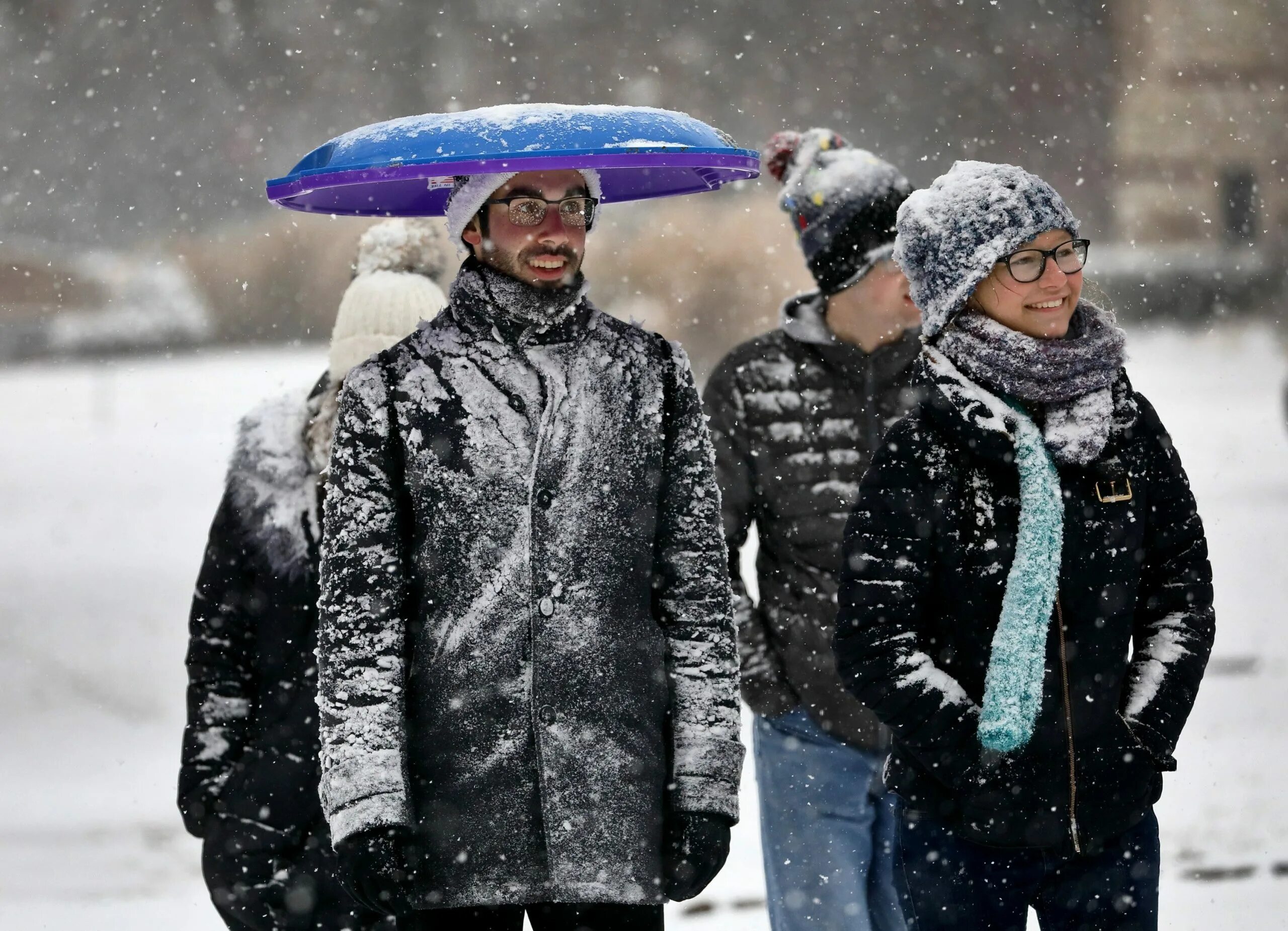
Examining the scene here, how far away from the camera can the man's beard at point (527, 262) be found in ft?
7.82

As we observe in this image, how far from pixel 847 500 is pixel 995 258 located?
37.8 inches

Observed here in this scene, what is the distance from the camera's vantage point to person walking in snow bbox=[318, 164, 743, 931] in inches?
90.3

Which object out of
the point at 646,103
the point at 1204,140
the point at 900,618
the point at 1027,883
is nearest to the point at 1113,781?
the point at 1027,883

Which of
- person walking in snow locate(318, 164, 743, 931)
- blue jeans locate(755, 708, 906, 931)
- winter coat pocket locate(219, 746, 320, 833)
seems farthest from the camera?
blue jeans locate(755, 708, 906, 931)

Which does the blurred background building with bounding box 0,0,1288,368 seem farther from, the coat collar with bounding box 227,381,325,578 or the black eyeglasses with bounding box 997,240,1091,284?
the black eyeglasses with bounding box 997,240,1091,284

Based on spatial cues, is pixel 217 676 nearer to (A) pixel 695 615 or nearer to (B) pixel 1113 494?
(A) pixel 695 615

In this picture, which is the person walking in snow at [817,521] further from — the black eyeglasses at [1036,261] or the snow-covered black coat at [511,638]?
the snow-covered black coat at [511,638]

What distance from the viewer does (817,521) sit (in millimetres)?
3320

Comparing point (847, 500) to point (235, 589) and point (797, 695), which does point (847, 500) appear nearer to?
point (797, 695)

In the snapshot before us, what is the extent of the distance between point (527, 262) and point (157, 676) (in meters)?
5.76

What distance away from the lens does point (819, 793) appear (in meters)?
3.30

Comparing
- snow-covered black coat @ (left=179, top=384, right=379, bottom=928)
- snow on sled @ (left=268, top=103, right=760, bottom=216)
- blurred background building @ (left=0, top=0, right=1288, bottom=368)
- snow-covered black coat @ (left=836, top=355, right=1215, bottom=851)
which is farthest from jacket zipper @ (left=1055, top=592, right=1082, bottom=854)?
blurred background building @ (left=0, top=0, right=1288, bottom=368)

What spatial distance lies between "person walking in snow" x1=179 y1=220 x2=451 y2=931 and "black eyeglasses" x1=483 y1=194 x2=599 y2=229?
668 mm

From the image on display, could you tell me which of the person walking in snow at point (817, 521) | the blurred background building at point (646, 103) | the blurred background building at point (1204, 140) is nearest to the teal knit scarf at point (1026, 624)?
the person walking in snow at point (817, 521)
